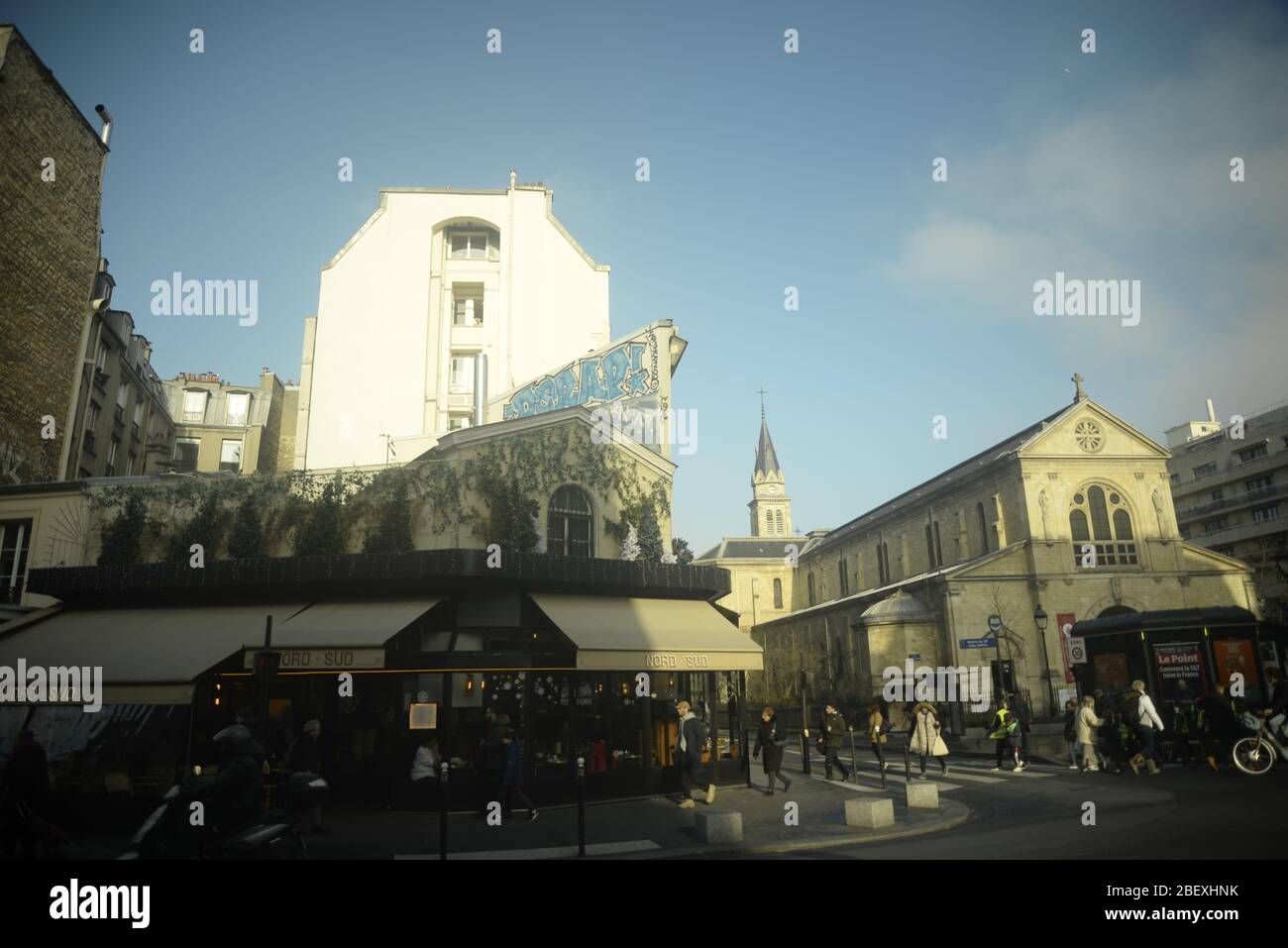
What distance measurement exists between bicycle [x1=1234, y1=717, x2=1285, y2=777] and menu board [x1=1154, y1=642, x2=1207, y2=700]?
348 centimetres

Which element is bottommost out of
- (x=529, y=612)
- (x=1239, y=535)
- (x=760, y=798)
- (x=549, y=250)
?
(x=760, y=798)

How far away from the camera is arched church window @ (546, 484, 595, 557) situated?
1730 cm

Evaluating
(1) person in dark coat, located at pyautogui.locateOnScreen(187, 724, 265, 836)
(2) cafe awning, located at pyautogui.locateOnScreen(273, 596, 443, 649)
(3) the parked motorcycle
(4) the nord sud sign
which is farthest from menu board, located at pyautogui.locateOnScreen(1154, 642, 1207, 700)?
(1) person in dark coat, located at pyautogui.locateOnScreen(187, 724, 265, 836)

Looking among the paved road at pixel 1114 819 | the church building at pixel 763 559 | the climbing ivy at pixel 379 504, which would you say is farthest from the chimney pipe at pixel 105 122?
the church building at pixel 763 559

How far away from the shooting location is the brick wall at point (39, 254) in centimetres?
2059

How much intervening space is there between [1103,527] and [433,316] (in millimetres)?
31486

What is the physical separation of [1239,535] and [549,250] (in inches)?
2163

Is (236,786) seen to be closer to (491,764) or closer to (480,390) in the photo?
(491,764)

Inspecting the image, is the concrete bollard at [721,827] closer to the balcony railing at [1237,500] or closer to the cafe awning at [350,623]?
the cafe awning at [350,623]

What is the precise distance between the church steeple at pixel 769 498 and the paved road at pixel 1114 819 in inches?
3034
